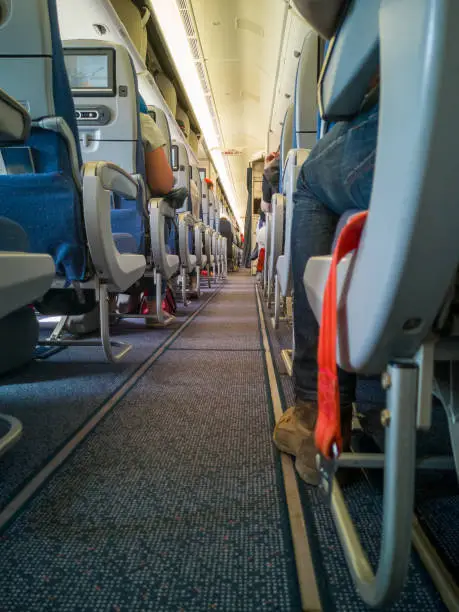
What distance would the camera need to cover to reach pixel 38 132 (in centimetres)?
143

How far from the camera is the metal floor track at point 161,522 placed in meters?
0.61

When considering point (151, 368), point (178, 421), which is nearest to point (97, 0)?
point (151, 368)

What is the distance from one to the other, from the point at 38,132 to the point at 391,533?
159cm

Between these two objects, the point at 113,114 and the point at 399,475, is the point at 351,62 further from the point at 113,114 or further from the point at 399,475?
the point at 113,114

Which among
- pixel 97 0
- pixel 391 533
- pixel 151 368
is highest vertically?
pixel 97 0

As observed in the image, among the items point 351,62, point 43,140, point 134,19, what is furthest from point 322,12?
point 134,19

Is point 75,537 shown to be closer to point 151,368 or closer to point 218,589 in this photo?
point 218,589

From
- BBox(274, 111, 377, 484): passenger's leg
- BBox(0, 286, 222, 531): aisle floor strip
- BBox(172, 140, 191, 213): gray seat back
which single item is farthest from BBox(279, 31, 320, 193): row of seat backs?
BBox(172, 140, 191, 213): gray seat back

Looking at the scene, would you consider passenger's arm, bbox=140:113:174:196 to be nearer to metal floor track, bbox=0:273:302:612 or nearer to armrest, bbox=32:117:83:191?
armrest, bbox=32:117:83:191

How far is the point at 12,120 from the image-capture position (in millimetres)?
830

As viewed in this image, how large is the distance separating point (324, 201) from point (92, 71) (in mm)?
2148

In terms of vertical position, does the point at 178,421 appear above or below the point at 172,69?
below

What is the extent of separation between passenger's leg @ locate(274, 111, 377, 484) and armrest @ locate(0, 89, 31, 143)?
0.64m

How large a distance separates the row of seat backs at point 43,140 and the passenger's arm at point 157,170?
1.44 metres
